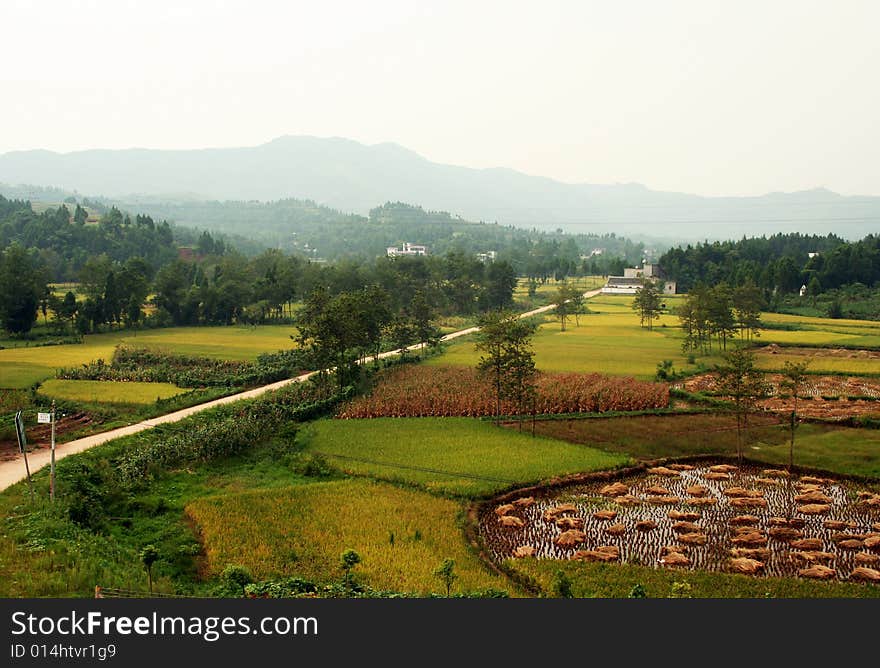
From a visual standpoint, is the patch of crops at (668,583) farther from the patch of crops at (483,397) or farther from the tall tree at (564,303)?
the tall tree at (564,303)

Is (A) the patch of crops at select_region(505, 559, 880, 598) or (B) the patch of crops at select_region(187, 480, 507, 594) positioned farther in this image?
(B) the patch of crops at select_region(187, 480, 507, 594)

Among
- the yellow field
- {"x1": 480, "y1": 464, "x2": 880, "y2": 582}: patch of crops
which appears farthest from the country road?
{"x1": 480, "y1": 464, "x2": 880, "y2": 582}: patch of crops

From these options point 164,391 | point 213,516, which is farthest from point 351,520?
point 164,391

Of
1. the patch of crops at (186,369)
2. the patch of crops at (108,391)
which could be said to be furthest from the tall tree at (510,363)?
the patch of crops at (108,391)

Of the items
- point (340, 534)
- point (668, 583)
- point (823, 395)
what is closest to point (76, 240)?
point (340, 534)

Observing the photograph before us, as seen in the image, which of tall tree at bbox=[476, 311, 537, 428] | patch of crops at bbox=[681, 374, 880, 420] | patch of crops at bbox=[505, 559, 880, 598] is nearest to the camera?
patch of crops at bbox=[505, 559, 880, 598]

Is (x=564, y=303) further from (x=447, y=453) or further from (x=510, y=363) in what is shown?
(x=447, y=453)

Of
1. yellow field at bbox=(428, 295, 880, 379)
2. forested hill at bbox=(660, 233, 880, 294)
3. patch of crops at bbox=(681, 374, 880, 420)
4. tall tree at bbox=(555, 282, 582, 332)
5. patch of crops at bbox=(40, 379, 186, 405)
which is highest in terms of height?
forested hill at bbox=(660, 233, 880, 294)

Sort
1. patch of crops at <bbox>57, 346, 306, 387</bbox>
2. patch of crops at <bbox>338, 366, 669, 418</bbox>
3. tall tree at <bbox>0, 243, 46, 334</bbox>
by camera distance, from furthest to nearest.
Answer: tall tree at <bbox>0, 243, 46, 334</bbox> < patch of crops at <bbox>57, 346, 306, 387</bbox> < patch of crops at <bbox>338, 366, 669, 418</bbox>

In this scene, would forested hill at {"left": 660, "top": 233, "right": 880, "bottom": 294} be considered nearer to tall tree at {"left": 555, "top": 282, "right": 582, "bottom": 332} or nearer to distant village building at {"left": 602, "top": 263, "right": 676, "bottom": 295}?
distant village building at {"left": 602, "top": 263, "right": 676, "bottom": 295}
